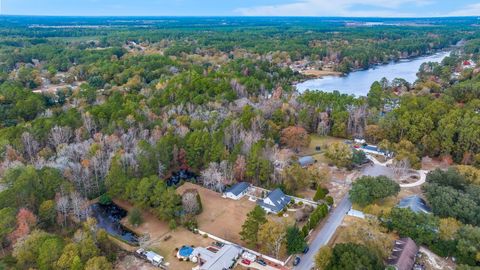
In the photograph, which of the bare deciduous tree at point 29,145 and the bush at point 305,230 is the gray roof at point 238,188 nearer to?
the bush at point 305,230

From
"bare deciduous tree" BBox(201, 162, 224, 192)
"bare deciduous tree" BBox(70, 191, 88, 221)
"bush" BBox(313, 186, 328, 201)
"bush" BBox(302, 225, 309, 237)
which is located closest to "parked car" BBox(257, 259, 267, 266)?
"bush" BBox(302, 225, 309, 237)

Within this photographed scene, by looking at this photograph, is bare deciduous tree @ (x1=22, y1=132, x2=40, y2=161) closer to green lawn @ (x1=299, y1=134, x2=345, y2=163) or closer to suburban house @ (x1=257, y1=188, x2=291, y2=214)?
suburban house @ (x1=257, y1=188, x2=291, y2=214)

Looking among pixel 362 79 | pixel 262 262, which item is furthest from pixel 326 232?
pixel 362 79

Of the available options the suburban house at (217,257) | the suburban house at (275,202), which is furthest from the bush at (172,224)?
the suburban house at (275,202)

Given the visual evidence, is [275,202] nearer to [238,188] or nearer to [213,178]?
[238,188]

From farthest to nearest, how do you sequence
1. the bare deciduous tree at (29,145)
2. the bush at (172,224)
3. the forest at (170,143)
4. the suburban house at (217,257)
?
the bare deciduous tree at (29,145), the bush at (172,224), the forest at (170,143), the suburban house at (217,257)

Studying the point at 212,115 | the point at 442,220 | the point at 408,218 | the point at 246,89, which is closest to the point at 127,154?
the point at 212,115
